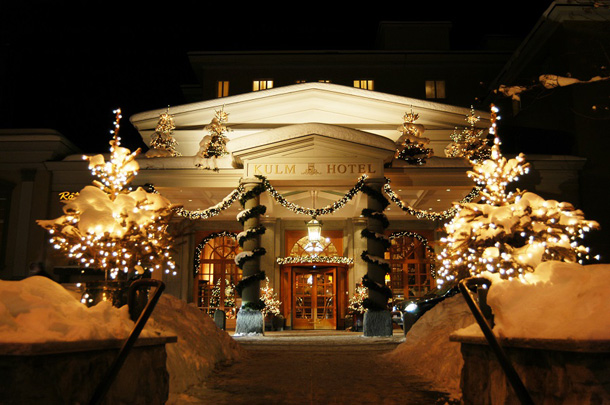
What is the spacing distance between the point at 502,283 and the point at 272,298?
17.2 metres

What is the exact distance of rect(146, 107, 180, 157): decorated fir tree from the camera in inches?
823

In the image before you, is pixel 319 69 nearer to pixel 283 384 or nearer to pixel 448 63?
pixel 448 63

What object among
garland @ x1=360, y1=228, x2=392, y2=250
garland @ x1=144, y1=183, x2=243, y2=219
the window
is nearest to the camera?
garland @ x1=360, y1=228, x2=392, y2=250

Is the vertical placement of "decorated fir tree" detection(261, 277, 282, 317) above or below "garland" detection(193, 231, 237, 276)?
below

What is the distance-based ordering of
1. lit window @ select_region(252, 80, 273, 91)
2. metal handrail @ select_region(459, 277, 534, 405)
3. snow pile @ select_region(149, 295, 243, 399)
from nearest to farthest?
metal handrail @ select_region(459, 277, 534, 405) < snow pile @ select_region(149, 295, 243, 399) < lit window @ select_region(252, 80, 273, 91)

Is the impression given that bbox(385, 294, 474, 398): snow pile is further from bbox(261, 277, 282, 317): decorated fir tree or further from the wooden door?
the wooden door

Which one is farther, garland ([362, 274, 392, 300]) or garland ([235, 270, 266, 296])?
garland ([235, 270, 266, 296])

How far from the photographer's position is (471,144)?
20.1m

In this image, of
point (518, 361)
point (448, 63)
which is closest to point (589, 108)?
point (448, 63)

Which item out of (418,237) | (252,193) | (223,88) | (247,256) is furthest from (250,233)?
(223,88)

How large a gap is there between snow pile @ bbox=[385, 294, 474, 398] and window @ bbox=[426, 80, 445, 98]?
65.1ft

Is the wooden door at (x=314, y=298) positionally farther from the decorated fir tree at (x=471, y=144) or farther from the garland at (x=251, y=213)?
the decorated fir tree at (x=471, y=144)

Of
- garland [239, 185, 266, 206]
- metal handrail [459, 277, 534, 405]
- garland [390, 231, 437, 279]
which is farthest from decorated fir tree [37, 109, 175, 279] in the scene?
garland [390, 231, 437, 279]

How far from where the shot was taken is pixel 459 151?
20.8m
